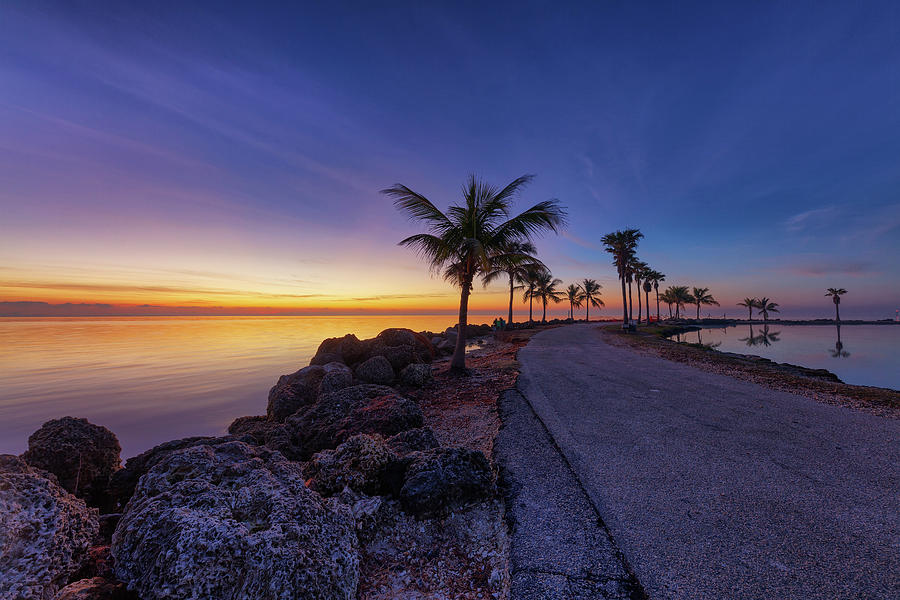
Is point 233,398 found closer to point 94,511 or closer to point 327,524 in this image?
point 94,511

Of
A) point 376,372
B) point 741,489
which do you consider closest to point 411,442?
point 741,489

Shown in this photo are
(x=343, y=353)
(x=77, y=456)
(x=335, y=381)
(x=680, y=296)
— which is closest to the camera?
(x=77, y=456)

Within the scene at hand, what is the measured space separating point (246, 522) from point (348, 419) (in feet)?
12.0

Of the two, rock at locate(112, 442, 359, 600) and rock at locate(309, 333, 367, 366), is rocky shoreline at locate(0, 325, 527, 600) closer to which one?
rock at locate(112, 442, 359, 600)

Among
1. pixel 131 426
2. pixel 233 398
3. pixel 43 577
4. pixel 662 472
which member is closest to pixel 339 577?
pixel 43 577

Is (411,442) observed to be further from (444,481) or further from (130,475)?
(130,475)

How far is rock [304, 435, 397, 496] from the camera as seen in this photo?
3.72m

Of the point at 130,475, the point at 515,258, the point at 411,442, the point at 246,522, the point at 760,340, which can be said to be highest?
the point at 515,258

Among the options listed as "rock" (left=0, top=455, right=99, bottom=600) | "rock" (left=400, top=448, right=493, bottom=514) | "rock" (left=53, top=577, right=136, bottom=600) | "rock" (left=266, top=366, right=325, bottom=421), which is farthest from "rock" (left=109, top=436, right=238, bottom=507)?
"rock" (left=266, top=366, right=325, bottom=421)

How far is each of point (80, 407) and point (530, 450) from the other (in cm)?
1461

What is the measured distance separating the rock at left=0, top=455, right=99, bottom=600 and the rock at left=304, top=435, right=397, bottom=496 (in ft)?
6.01

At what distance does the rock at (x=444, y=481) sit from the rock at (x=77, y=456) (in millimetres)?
4084

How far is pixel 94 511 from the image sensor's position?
3.01 m

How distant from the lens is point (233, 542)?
230 centimetres
